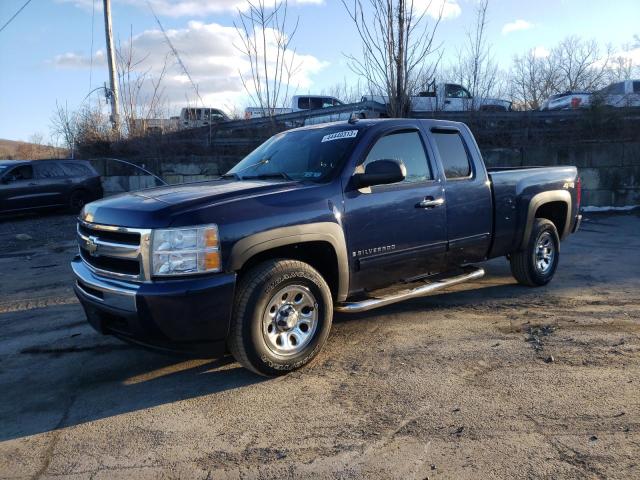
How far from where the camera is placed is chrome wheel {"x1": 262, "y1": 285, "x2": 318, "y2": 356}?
391 centimetres

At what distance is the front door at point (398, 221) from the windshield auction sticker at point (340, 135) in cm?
23

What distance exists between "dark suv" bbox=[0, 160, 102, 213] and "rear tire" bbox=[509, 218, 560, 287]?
42.0 ft

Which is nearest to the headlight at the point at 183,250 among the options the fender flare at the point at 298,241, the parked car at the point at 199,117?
the fender flare at the point at 298,241

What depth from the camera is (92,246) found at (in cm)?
402

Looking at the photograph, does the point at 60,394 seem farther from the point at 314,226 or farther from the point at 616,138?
the point at 616,138

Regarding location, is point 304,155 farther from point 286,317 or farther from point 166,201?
point 286,317

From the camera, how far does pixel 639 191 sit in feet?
44.8

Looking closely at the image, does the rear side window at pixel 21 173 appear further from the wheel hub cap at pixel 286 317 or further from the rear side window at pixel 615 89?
the rear side window at pixel 615 89

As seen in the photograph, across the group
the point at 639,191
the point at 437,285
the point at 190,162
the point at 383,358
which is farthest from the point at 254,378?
the point at 639,191

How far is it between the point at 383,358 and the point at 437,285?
1.10m

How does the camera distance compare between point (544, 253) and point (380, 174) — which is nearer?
point (380, 174)

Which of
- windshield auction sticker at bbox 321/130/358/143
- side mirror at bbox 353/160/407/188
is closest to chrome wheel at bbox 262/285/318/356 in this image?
side mirror at bbox 353/160/407/188

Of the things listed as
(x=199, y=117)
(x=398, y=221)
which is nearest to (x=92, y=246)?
(x=398, y=221)

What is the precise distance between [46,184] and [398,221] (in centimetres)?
1325
